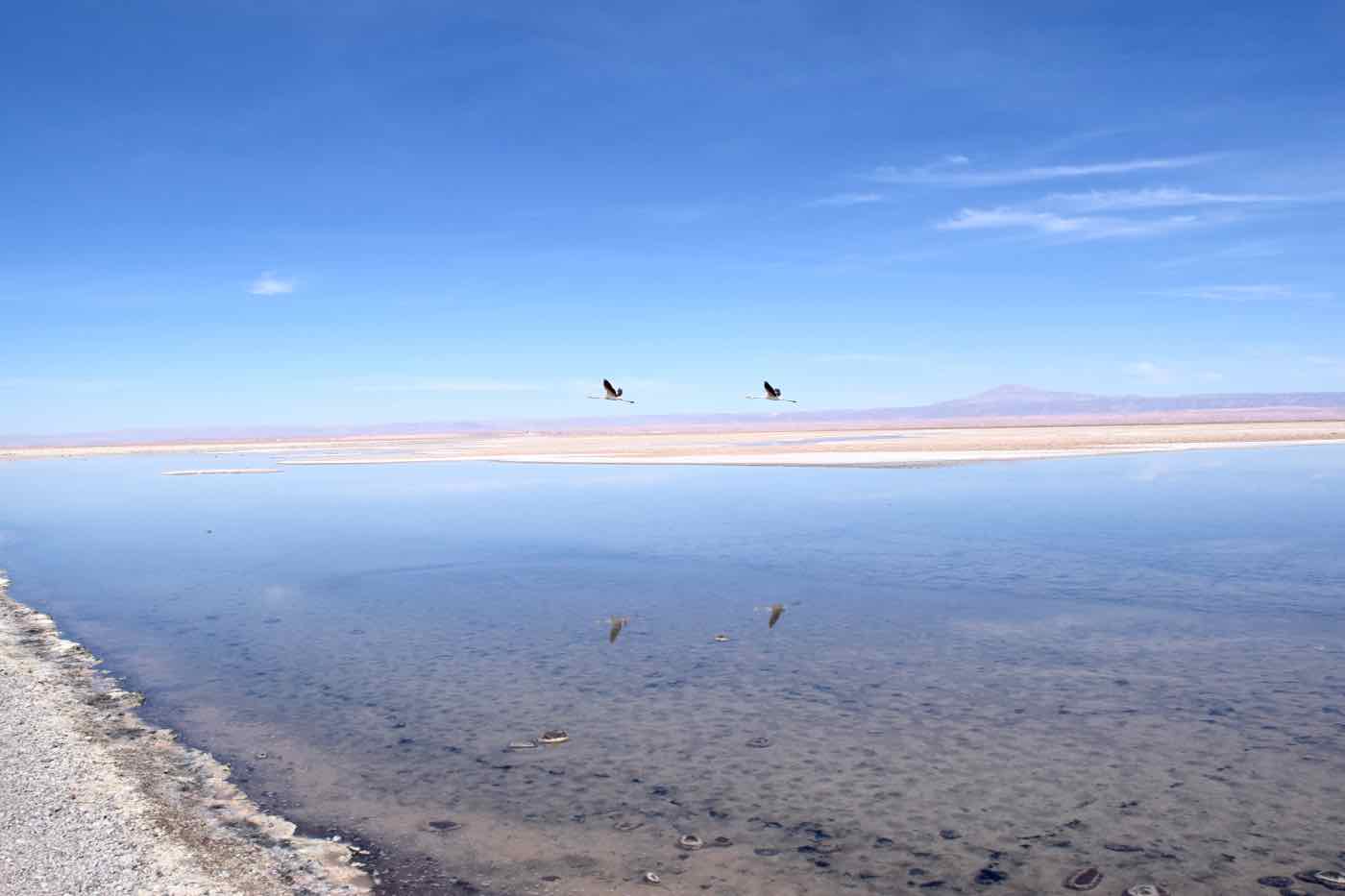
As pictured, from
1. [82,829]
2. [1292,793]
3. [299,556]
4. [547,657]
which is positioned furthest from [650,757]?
[299,556]

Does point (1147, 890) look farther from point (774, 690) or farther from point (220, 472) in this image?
point (220, 472)

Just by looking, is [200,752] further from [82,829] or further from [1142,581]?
[1142,581]

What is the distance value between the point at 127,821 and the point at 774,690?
6336mm

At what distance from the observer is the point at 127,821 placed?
7.47 metres

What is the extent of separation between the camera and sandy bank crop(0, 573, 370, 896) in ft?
21.5

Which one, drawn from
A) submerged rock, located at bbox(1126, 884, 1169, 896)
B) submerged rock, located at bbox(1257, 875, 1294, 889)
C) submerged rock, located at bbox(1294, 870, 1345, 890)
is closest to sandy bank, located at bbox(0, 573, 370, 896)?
submerged rock, located at bbox(1126, 884, 1169, 896)

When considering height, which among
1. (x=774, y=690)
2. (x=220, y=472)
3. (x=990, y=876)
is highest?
(x=220, y=472)

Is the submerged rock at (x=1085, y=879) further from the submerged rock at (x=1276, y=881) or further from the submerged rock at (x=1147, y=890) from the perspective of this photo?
the submerged rock at (x=1276, y=881)

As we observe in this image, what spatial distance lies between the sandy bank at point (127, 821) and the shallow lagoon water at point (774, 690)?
404 mm

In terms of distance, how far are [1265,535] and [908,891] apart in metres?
18.2

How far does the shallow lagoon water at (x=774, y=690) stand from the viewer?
720cm

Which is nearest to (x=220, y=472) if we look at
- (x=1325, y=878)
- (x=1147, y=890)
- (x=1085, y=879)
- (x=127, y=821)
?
(x=127, y=821)

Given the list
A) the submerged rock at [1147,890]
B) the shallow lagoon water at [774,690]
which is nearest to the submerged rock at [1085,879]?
the shallow lagoon water at [774,690]

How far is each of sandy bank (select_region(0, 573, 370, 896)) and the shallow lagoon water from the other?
15.9 inches
